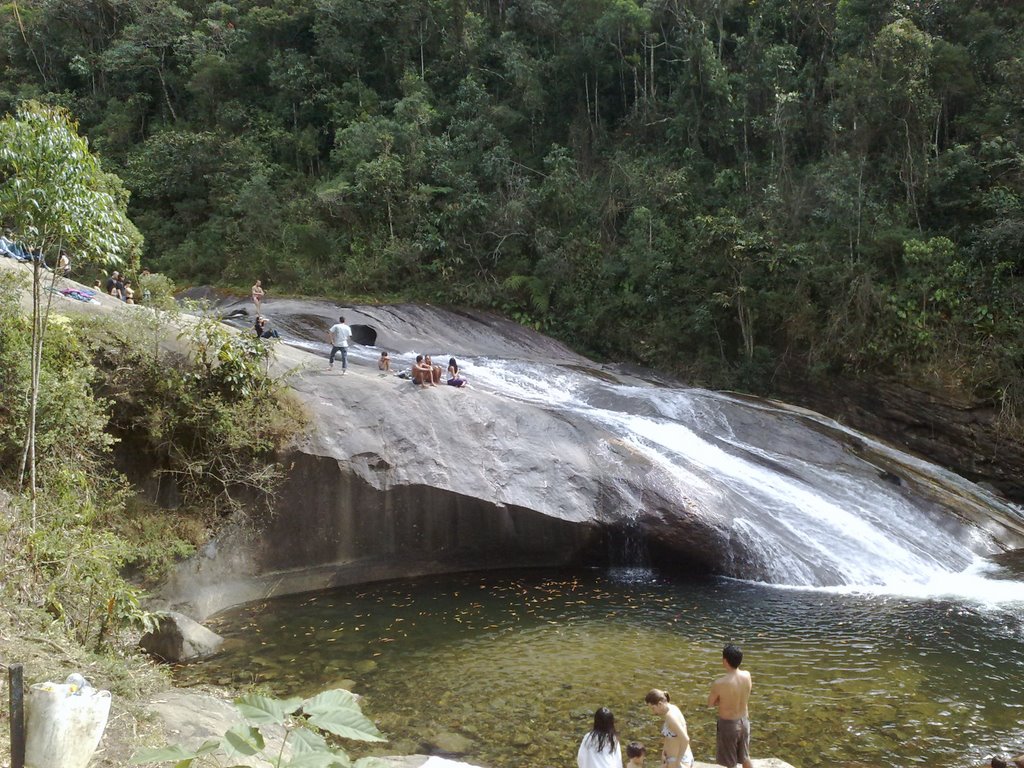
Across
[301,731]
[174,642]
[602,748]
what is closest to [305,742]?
[301,731]

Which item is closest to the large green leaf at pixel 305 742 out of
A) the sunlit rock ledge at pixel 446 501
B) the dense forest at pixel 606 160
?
the sunlit rock ledge at pixel 446 501

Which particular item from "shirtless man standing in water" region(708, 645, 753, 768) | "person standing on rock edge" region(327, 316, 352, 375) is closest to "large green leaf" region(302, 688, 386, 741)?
"shirtless man standing in water" region(708, 645, 753, 768)

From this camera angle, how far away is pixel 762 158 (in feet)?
97.9

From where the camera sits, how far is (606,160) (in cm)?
3275

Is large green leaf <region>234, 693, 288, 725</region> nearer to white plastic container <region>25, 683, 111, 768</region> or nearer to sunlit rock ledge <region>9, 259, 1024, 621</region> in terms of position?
white plastic container <region>25, 683, 111, 768</region>

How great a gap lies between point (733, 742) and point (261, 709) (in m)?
5.12

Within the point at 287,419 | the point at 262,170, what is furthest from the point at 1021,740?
the point at 262,170

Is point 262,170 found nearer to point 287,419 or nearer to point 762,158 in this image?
point 762,158

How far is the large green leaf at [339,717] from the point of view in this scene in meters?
3.51

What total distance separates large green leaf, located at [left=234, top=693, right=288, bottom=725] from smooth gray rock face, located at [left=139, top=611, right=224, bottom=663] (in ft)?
25.5

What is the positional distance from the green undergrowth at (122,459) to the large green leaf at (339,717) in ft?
15.9

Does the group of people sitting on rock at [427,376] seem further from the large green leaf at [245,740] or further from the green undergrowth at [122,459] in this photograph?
the large green leaf at [245,740]

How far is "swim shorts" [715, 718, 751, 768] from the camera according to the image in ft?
23.7

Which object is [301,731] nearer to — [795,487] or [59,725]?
[59,725]
